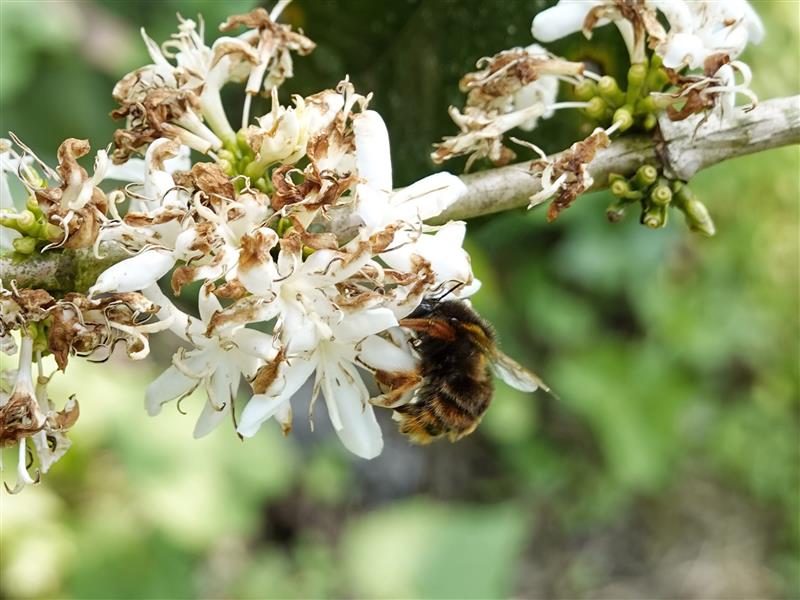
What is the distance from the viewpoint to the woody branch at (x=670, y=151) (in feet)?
3.07

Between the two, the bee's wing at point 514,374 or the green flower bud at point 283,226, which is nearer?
the green flower bud at point 283,226

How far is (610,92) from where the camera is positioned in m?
1.01

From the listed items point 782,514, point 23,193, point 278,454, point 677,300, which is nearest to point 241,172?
point 23,193

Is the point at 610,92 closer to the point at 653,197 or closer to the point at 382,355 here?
the point at 653,197

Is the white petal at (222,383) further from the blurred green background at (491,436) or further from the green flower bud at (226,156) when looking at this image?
the blurred green background at (491,436)

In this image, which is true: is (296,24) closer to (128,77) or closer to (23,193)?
(128,77)

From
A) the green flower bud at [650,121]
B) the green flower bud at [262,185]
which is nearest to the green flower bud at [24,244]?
the green flower bud at [262,185]

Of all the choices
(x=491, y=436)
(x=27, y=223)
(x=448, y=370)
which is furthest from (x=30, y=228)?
(x=491, y=436)

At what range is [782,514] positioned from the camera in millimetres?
4133

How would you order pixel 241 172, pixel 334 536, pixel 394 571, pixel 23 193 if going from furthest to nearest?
pixel 334 536
pixel 394 571
pixel 23 193
pixel 241 172

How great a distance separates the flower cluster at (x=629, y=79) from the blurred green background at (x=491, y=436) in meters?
0.27

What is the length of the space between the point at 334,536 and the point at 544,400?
3.57 ft

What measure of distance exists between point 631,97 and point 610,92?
1.0 inches

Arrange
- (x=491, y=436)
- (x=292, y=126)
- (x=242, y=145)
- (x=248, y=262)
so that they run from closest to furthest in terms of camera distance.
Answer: (x=248, y=262)
(x=292, y=126)
(x=242, y=145)
(x=491, y=436)
